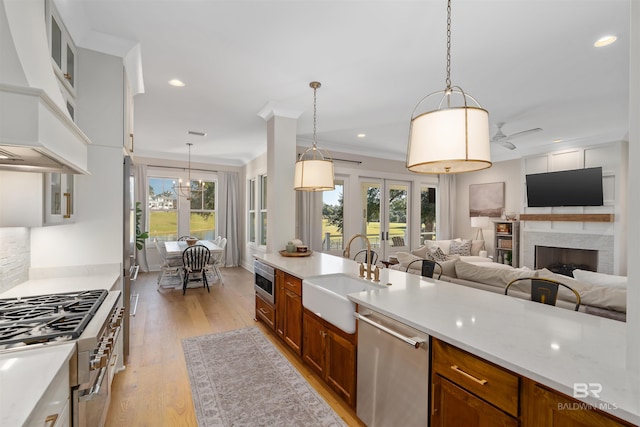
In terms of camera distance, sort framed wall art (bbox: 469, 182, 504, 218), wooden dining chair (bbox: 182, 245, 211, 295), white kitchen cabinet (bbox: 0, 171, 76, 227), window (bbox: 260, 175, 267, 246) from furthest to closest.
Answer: framed wall art (bbox: 469, 182, 504, 218), window (bbox: 260, 175, 267, 246), wooden dining chair (bbox: 182, 245, 211, 295), white kitchen cabinet (bbox: 0, 171, 76, 227)

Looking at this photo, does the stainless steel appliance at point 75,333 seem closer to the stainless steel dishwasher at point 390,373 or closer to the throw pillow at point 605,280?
the stainless steel dishwasher at point 390,373

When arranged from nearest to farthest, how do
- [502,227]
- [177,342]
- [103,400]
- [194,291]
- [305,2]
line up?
[103,400] < [305,2] < [177,342] < [194,291] < [502,227]

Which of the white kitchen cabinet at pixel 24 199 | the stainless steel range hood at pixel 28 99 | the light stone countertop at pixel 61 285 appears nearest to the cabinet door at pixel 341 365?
the light stone countertop at pixel 61 285

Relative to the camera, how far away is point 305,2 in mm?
2023

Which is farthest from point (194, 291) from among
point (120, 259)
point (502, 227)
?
point (502, 227)

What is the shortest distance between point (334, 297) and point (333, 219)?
4.20 metres

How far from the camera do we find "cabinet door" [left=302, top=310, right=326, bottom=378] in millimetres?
2277

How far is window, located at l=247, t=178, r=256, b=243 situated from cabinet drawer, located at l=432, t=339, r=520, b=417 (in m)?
6.06

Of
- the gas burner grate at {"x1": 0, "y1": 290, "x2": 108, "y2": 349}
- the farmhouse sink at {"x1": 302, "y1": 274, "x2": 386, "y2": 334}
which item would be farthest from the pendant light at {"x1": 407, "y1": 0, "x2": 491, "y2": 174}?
the gas burner grate at {"x1": 0, "y1": 290, "x2": 108, "y2": 349}

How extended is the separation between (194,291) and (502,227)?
646 centimetres

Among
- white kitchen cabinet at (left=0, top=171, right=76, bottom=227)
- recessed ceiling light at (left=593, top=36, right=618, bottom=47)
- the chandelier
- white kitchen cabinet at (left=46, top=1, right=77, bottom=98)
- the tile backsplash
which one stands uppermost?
recessed ceiling light at (left=593, top=36, right=618, bottom=47)

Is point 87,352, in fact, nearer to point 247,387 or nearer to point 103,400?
point 103,400

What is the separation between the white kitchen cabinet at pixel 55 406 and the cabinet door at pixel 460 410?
143 centimetres

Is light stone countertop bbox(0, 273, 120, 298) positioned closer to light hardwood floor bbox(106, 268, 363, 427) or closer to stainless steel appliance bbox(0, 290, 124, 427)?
stainless steel appliance bbox(0, 290, 124, 427)
